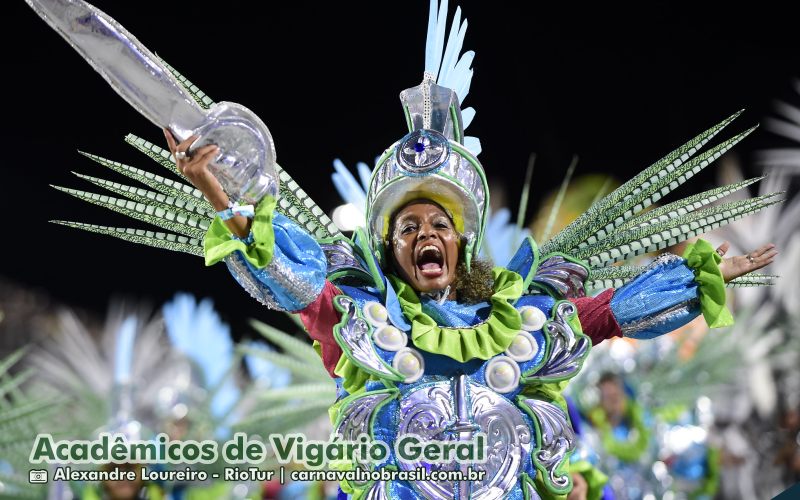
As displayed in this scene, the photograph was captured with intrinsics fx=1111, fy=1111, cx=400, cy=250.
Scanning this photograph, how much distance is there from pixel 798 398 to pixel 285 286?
10.3 metres

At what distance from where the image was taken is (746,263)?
354cm

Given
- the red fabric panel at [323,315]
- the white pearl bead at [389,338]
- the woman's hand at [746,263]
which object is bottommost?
the white pearl bead at [389,338]

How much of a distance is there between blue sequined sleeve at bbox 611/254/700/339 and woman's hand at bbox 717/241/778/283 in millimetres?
106

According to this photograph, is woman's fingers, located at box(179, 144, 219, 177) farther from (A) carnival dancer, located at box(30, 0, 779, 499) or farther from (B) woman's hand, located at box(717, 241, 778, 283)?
(B) woman's hand, located at box(717, 241, 778, 283)

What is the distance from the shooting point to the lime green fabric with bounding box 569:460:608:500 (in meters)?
4.71


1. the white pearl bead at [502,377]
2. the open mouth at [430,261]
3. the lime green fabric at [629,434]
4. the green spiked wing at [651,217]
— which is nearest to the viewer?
A: the white pearl bead at [502,377]

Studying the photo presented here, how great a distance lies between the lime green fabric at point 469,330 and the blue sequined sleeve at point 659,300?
13.9 inches

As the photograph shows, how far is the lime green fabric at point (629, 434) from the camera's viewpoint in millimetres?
8461

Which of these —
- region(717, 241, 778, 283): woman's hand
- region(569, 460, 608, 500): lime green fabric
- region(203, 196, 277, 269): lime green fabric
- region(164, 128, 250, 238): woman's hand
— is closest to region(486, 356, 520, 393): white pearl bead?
Result: region(717, 241, 778, 283): woman's hand

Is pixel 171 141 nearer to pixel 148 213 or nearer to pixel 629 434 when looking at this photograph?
pixel 148 213

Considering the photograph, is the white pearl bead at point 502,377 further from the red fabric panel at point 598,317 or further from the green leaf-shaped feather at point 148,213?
the green leaf-shaped feather at point 148,213

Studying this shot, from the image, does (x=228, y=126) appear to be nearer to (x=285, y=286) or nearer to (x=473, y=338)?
(x=285, y=286)

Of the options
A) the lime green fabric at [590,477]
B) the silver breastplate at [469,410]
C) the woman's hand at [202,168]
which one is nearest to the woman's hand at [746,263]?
the silver breastplate at [469,410]

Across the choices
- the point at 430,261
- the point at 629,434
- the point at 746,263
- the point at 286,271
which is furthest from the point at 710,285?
the point at 629,434
